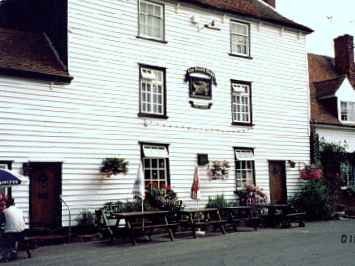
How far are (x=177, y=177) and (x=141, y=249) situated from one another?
228 inches

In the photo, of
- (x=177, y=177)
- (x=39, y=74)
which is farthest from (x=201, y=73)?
(x=39, y=74)

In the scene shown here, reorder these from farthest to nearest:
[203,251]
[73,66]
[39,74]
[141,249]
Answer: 1. [73,66]
2. [39,74]
3. [141,249]
4. [203,251]

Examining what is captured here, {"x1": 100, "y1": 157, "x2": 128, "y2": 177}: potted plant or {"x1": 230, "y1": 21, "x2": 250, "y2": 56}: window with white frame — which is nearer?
{"x1": 100, "y1": 157, "x2": 128, "y2": 177}: potted plant

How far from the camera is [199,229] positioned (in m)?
17.2

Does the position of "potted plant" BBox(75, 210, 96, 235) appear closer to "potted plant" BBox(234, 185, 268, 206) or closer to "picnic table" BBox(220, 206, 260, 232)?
"picnic table" BBox(220, 206, 260, 232)

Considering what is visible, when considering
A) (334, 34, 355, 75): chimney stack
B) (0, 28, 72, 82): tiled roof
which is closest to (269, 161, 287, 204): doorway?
(0, 28, 72, 82): tiled roof

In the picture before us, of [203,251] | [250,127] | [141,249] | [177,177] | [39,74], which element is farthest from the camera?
[250,127]

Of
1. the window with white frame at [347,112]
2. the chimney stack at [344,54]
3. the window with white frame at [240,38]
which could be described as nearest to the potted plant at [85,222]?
the window with white frame at [240,38]

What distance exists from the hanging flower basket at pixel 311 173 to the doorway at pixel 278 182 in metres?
0.84

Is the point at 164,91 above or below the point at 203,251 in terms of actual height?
above

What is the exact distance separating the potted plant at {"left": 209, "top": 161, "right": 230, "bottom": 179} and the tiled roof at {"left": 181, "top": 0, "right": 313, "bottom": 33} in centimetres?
604

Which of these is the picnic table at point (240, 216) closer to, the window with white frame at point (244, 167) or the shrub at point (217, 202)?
the shrub at point (217, 202)

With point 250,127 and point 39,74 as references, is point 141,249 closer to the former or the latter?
point 39,74

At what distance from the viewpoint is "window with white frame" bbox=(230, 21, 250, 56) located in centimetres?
2155
